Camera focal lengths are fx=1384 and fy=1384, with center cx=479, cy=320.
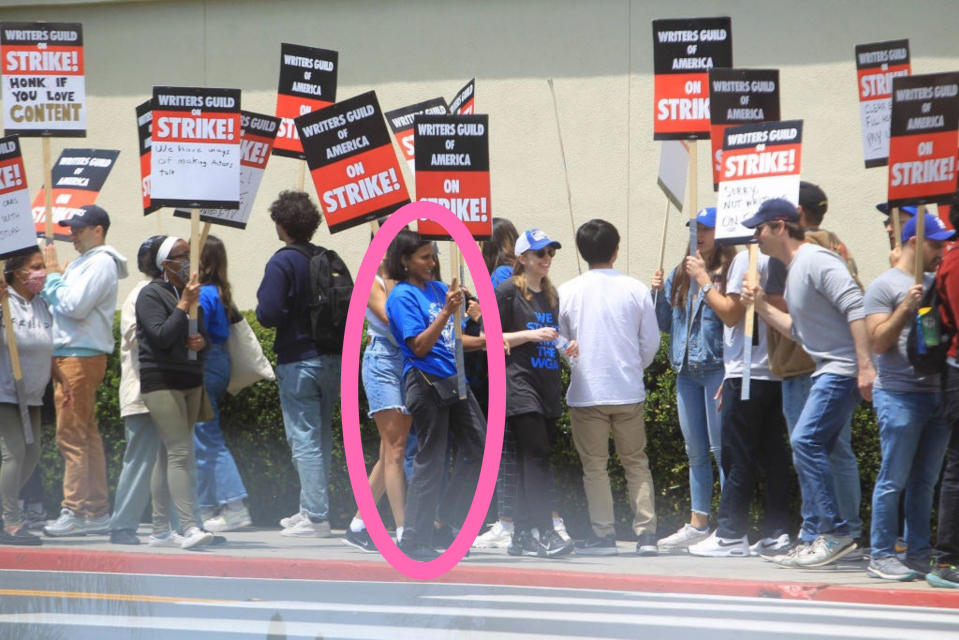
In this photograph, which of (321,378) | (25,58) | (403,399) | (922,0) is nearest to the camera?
(403,399)

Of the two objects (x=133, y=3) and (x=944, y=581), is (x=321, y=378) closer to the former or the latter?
(x=944, y=581)

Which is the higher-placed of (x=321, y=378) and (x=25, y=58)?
(x=25, y=58)

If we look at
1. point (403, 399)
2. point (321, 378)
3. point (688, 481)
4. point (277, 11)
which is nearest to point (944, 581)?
point (688, 481)

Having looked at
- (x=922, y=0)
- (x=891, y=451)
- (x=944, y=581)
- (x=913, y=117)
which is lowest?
(x=944, y=581)

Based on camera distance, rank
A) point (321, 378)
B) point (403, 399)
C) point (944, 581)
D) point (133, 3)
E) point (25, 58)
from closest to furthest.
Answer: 1. point (944, 581)
2. point (403, 399)
3. point (321, 378)
4. point (25, 58)
5. point (133, 3)

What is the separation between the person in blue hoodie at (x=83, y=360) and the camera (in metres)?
9.71

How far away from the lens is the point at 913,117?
7914 mm

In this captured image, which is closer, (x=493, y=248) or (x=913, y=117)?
(x=913, y=117)

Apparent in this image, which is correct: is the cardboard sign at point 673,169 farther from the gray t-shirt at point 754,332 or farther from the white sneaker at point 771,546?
the white sneaker at point 771,546

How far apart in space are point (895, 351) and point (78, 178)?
6702mm

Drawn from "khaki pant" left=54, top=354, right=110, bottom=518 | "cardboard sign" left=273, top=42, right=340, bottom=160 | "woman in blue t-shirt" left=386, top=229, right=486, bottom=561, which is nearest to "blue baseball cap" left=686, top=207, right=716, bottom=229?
"woman in blue t-shirt" left=386, top=229, right=486, bottom=561

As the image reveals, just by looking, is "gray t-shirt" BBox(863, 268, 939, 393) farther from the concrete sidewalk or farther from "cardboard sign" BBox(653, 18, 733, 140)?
"cardboard sign" BBox(653, 18, 733, 140)

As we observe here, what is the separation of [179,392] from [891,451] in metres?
4.39

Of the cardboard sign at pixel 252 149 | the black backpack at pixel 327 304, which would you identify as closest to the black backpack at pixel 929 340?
the black backpack at pixel 327 304
